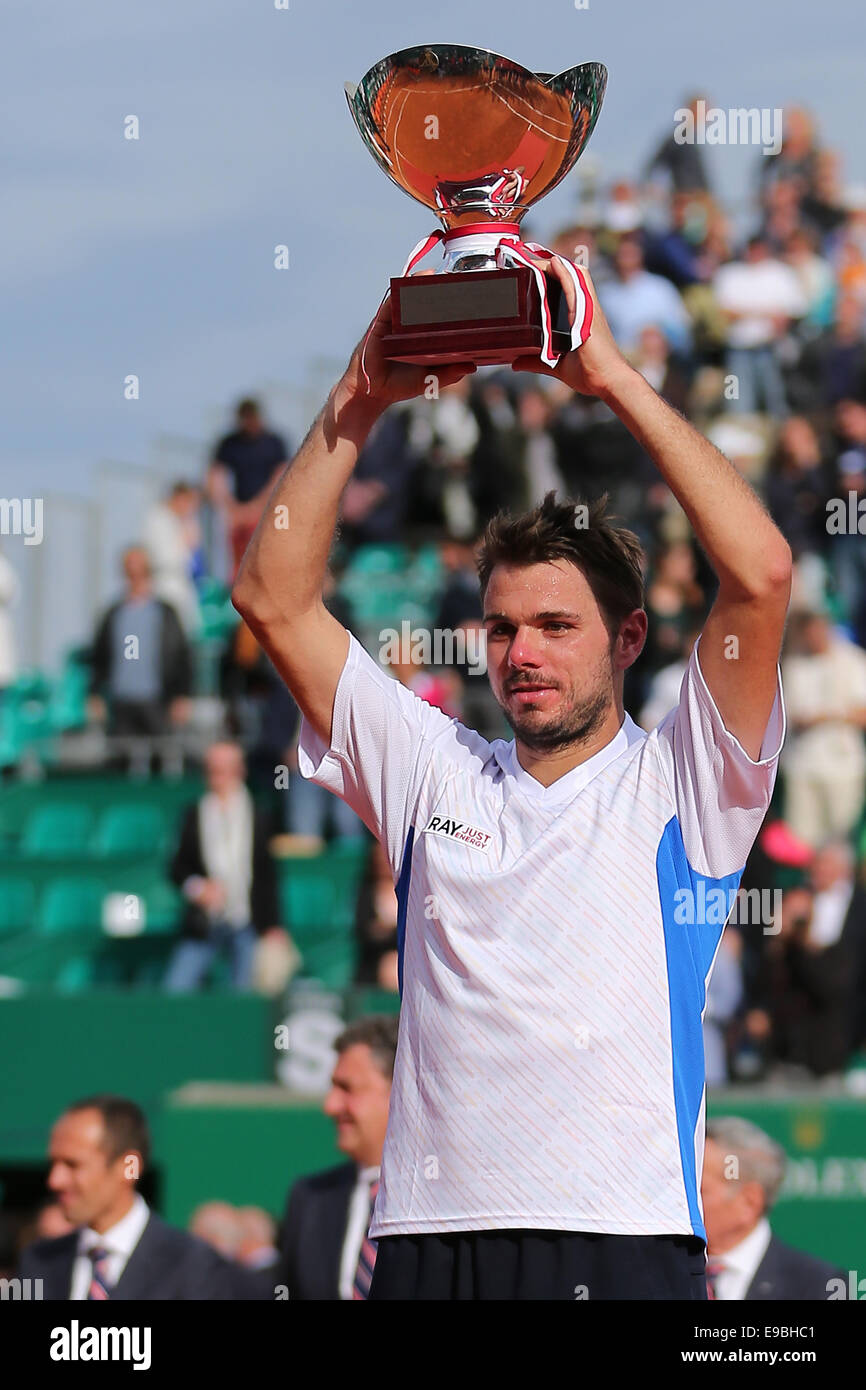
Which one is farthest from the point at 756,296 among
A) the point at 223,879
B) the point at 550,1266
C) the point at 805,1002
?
the point at 550,1266

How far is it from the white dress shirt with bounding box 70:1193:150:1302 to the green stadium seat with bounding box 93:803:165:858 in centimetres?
648

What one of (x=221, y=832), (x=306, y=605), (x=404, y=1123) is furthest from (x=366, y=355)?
(x=221, y=832)

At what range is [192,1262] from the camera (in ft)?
19.1

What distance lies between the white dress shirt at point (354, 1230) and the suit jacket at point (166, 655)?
6220 millimetres

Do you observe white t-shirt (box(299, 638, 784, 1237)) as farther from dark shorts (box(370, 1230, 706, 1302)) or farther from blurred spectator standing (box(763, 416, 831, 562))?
blurred spectator standing (box(763, 416, 831, 562))

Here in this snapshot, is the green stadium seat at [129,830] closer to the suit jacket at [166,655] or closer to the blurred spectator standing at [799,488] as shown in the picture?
A: the suit jacket at [166,655]

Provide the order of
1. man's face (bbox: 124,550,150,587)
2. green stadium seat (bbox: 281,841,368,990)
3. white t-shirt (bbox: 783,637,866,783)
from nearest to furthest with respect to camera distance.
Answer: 1. white t-shirt (bbox: 783,637,866,783)
2. green stadium seat (bbox: 281,841,368,990)
3. man's face (bbox: 124,550,150,587)

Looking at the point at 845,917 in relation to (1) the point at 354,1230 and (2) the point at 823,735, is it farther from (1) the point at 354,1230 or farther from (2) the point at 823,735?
(1) the point at 354,1230

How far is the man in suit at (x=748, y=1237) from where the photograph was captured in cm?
555

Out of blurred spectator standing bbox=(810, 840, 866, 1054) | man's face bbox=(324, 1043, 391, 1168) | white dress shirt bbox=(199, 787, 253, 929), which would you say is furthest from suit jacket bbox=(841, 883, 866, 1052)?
man's face bbox=(324, 1043, 391, 1168)

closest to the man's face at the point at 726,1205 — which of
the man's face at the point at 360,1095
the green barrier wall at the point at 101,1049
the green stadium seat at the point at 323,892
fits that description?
the man's face at the point at 360,1095

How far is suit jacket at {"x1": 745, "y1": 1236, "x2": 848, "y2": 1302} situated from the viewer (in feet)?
18.0
